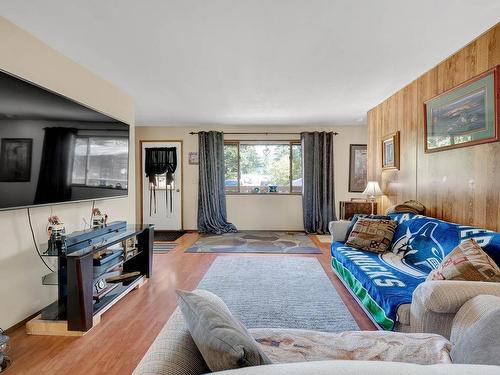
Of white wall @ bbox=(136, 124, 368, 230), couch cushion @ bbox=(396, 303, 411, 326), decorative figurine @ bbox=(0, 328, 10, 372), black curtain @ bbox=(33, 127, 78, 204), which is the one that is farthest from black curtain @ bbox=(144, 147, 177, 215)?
couch cushion @ bbox=(396, 303, 411, 326)

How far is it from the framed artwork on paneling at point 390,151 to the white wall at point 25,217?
3631 millimetres

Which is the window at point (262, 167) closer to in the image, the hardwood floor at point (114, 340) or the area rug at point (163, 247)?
the area rug at point (163, 247)

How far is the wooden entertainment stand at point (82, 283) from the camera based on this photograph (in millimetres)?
2129

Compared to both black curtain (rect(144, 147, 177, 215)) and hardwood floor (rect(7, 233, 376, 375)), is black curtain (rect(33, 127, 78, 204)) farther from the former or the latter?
black curtain (rect(144, 147, 177, 215))

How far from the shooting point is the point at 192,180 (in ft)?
20.6

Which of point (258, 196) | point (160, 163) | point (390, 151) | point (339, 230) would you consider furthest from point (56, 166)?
point (258, 196)

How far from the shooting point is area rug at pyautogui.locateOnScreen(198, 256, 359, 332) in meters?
2.33

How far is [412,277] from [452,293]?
2.51ft

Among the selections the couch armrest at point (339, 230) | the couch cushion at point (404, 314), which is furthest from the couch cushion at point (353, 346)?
the couch armrest at point (339, 230)

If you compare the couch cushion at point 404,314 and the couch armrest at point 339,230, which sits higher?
the couch armrest at point 339,230

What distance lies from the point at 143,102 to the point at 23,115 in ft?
7.96

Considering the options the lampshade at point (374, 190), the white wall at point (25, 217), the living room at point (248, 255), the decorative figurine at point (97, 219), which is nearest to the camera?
the living room at point (248, 255)

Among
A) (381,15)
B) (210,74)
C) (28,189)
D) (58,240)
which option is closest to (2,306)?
(58,240)

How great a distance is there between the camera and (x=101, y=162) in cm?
300
